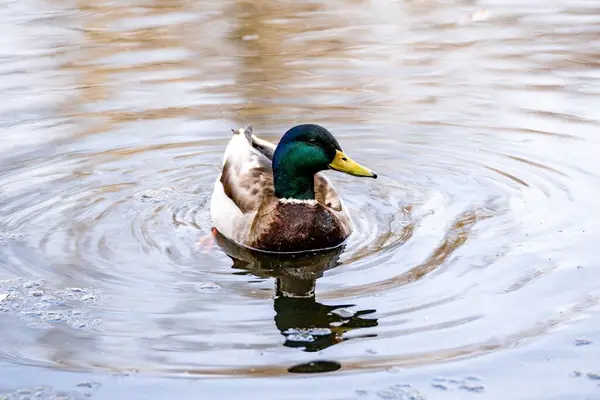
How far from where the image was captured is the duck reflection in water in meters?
5.77

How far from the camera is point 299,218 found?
743 cm

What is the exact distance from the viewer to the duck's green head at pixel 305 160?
7293mm

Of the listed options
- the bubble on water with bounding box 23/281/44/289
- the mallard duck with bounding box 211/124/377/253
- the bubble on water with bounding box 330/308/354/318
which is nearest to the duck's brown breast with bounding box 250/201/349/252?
the mallard duck with bounding box 211/124/377/253

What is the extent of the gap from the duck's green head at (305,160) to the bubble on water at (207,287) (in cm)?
122

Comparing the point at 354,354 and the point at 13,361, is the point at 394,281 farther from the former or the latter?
the point at 13,361

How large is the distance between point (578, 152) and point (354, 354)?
3868 millimetres

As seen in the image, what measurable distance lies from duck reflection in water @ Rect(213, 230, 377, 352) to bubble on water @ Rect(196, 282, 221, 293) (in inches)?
13.8

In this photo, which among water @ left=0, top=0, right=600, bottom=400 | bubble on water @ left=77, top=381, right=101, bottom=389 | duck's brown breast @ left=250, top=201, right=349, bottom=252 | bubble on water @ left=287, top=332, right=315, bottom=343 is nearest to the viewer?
bubble on water @ left=77, top=381, right=101, bottom=389

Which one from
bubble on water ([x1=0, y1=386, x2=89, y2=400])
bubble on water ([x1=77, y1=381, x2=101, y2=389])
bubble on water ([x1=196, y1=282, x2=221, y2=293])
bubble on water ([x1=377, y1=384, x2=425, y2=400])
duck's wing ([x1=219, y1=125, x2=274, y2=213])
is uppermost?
duck's wing ([x1=219, y1=125, x2=274, y2=213])

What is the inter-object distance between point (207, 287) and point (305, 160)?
4.26 feet

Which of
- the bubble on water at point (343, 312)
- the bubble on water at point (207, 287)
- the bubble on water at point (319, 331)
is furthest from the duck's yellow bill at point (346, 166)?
the bubble on water at point (319, 331)

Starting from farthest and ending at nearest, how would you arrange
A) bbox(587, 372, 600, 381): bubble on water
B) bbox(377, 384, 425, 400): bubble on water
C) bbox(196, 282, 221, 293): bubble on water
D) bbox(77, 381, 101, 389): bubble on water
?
bbox(196, 282, 221, 293): bubble on water → bbox(77, 381, 101, 389): bubble on water → bbox(587, 372, 600, 381): bubble on water → bbox(377, 384, 425, 400): bubble on water

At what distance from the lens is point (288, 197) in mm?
7605

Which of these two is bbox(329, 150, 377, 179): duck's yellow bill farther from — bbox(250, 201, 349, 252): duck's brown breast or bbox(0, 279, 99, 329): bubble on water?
bbox(0, 279, 99, 329): bubble on water
